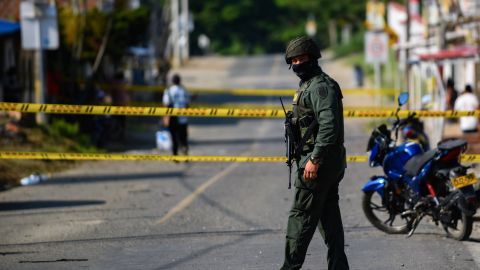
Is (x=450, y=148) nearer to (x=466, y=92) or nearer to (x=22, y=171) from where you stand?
(x=22, y=171)

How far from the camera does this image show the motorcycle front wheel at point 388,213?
1035cm

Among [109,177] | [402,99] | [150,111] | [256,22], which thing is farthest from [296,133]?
[256,22]

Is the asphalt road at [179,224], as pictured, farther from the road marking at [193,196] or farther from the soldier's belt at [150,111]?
the soldier's belt at [150,111]

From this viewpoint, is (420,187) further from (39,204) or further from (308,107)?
(39,204)

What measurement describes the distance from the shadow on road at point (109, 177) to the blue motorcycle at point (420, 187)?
22.9 feet

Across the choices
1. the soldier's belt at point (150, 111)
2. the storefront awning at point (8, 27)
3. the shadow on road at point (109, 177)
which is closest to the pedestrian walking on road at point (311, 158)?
the soldier's belt at point (150, 111)

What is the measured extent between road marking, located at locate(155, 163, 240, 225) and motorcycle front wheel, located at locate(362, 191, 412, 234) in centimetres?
241

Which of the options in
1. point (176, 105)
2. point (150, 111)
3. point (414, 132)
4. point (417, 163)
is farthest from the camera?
point (176, 105)

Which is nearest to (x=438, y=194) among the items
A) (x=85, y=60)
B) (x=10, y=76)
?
(x=10, y=76)

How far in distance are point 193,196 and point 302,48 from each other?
Answer: 715 cm

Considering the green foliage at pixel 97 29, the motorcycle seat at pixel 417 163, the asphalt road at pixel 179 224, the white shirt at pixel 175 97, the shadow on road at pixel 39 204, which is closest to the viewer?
the asphalt road at pixel 179 224

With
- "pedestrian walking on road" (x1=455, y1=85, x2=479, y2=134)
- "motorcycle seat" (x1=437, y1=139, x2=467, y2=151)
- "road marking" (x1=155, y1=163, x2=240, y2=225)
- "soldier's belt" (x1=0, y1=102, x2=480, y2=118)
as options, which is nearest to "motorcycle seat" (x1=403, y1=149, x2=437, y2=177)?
"motorcycle seat" (x1=437, y1=139, x2=467, y2=151)

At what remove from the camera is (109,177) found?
1756cm

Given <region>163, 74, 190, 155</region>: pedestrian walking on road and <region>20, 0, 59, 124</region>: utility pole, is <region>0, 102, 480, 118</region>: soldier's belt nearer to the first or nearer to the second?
<region>163, 74, 190, 155</region>: pedestrian walking on road
